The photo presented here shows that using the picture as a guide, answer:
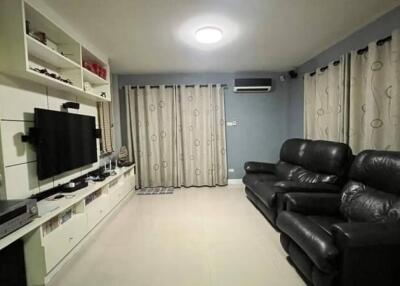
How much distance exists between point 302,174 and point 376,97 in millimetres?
1262

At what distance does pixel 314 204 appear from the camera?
7.04 feet

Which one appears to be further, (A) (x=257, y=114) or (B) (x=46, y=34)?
(A) (x=257, y=114)

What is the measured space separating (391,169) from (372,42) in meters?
1.49

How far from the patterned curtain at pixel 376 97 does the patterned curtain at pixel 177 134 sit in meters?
2.42

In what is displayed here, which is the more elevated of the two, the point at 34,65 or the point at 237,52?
the point at 237,52

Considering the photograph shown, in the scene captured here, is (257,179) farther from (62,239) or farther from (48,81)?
(48,81)

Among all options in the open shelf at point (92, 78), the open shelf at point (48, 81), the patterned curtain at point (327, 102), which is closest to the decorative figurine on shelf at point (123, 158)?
the open shelf at point (92, 78)

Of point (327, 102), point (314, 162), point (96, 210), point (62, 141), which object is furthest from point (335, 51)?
point (96, 210)

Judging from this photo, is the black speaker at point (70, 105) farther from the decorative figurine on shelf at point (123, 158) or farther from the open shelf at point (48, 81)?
the decorative figurine on shelf at point (123, 158)

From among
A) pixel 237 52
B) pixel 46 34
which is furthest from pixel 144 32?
pixel 237 52

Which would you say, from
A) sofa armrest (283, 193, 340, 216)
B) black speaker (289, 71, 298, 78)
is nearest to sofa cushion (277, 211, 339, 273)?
sofa armrest (283, 193, 340, 216)

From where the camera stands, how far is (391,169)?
1818mm

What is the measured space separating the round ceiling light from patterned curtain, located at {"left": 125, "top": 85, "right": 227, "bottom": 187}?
1945 mm

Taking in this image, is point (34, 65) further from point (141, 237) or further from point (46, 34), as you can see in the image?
point (141, 237)
